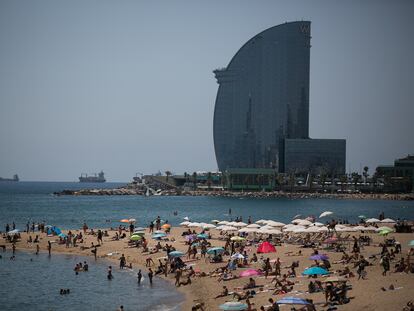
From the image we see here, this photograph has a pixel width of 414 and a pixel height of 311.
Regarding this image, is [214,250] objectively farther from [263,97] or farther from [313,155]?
[263,97]

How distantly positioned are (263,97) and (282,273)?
537ft

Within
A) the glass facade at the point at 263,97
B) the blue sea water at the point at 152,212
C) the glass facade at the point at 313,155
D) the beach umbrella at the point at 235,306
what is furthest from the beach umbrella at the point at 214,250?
the glass facade at the point at 263,97

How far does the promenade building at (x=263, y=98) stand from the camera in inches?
7480

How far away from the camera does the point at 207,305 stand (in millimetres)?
26078

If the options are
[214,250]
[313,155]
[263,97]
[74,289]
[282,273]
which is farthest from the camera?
[263,97]

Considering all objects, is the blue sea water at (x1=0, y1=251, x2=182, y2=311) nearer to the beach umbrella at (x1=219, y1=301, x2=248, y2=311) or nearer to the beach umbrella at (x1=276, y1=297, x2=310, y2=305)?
the beach umbrella at (x1=219, y1=301, x2=248, y2=311)

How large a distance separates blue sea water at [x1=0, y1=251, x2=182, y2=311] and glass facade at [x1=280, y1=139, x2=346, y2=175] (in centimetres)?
14692

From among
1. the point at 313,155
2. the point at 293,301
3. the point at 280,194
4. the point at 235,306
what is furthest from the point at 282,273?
the point at 313,155

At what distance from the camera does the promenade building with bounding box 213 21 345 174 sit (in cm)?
19000

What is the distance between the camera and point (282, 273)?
30.8m

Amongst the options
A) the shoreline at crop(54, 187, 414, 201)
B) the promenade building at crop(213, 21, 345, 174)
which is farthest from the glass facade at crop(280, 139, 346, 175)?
the shoreline at crop(54, 187, 414, 201)

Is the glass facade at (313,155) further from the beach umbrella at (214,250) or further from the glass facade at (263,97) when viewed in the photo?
the beach umbrella at (214,250)

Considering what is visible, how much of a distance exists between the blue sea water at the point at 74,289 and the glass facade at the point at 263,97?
153 metres

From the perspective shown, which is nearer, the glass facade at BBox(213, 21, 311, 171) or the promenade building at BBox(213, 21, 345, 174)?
the promenade building at BBox(213, 21, 345, 174)
